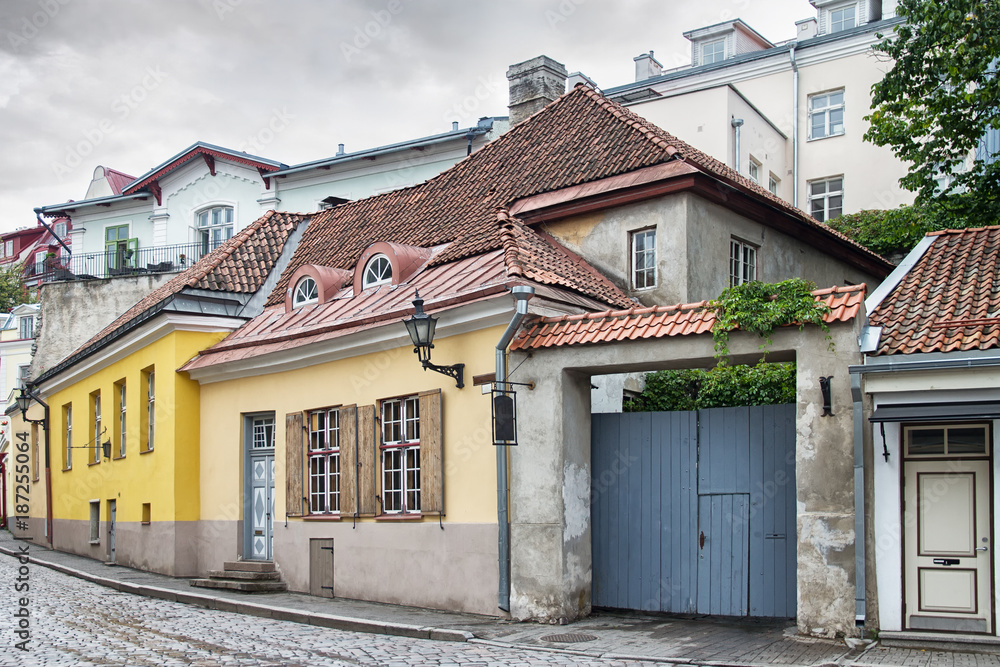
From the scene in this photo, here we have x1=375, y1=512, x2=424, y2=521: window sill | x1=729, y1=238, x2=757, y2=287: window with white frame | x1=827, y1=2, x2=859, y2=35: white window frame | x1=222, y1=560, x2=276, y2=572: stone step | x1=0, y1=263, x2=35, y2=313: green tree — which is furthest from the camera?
x1=0, y1=263, x2=35, y2=313: green tree

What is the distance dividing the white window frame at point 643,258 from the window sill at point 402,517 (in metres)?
4.62

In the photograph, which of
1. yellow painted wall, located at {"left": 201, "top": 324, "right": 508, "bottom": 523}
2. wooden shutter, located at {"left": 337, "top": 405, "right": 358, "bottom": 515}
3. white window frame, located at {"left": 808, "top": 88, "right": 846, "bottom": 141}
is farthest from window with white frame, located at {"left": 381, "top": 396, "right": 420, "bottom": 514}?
white window frame, located at {"left": 808, "top": 88, "right": 846, "bottom": 141}

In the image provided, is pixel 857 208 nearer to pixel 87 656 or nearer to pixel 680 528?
pixel 680 528

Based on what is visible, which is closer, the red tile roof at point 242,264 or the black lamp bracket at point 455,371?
the black lamp bracket at point 455,371

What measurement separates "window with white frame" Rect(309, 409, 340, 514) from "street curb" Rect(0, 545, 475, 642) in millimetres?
1927

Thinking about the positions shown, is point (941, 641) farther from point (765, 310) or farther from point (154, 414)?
point (154, 414)

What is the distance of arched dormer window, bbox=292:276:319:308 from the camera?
17.5m

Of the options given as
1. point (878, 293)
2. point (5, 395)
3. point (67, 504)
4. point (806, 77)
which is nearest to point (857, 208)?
point (806, 77)

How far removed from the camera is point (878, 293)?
1129 cm

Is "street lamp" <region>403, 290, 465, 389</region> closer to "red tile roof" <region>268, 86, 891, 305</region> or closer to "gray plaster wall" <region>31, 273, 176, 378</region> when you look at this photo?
"red tile roof" <region>268, 86, 891, 305</region>

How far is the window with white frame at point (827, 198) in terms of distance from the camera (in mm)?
28516

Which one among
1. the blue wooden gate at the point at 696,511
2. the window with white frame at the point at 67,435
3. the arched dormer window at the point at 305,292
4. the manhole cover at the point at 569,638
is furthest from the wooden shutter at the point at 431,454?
the window with white frame at the point at 67,435

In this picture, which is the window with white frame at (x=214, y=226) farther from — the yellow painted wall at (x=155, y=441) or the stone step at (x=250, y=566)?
the stone step at (x=250, y=566)

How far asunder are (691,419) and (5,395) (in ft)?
163
